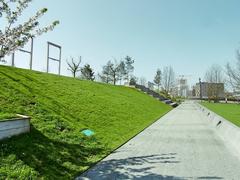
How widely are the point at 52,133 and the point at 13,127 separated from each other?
1.67 meters

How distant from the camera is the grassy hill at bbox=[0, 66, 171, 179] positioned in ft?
21.3

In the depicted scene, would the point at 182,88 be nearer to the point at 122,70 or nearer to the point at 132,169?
the point at 122,70

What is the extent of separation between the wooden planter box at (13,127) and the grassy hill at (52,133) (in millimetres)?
172

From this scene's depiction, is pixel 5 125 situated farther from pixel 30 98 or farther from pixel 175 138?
pixel 175 138

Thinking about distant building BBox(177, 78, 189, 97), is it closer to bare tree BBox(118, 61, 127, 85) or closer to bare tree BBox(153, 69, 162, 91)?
bare tree BBox(153, 69, 162, 91)

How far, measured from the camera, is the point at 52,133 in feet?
29.5

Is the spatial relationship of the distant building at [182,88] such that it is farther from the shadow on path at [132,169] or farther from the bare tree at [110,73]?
the shadow on path at [132,169]

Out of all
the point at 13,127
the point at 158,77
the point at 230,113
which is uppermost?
the point at 158,77

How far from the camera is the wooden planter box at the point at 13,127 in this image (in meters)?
7.08

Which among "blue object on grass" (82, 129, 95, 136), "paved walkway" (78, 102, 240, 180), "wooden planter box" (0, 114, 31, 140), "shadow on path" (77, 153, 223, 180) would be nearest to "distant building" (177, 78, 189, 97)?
"paved walkway" (78, 102, 240, 180)

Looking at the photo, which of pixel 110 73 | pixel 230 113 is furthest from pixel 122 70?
pixel 230 113

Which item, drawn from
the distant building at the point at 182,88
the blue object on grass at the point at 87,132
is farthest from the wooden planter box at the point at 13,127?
the distant building at the point at 182,88

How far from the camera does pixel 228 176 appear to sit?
6.66 metres

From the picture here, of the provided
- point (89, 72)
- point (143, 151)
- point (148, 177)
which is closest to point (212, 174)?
point (148, 177)
